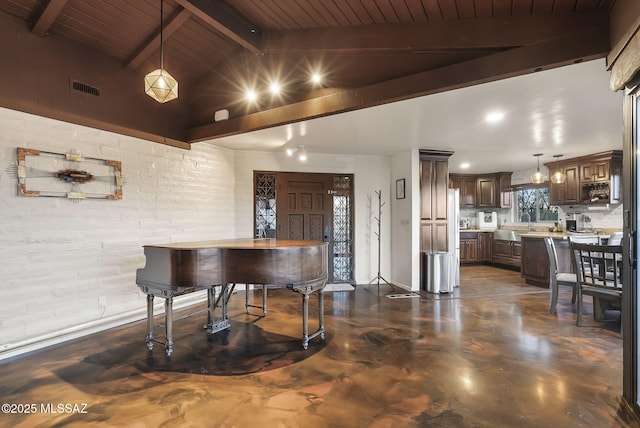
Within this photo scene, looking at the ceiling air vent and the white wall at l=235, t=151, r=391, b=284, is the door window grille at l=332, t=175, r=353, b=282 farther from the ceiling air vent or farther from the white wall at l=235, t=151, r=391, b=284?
the ceiling air vent

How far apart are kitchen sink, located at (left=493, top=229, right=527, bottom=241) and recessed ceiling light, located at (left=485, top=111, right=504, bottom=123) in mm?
4475

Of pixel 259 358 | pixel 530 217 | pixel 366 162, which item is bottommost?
pixel 259 358

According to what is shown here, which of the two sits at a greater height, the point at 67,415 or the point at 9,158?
→ the point at 9,158

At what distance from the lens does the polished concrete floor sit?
196 centimetres

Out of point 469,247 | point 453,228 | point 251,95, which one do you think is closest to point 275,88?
point 251,95

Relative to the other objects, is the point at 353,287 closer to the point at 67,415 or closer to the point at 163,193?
the point at 163,193

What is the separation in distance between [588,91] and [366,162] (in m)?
3.31

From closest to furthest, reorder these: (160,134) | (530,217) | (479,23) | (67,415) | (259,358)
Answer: (67,415) < (479,23) < (259,358) < (160,134) < (530,217)

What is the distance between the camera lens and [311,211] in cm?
570

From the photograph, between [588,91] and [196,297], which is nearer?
[588,91]

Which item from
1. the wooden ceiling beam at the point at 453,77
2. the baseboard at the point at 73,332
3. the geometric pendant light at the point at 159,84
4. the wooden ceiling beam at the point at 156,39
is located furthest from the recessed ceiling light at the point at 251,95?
the baseboard at the point at 73,332

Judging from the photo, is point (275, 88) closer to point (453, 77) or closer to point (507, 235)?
point (453, 77)

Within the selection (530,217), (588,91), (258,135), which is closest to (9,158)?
(258,135)

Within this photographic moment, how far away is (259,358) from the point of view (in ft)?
9.11
